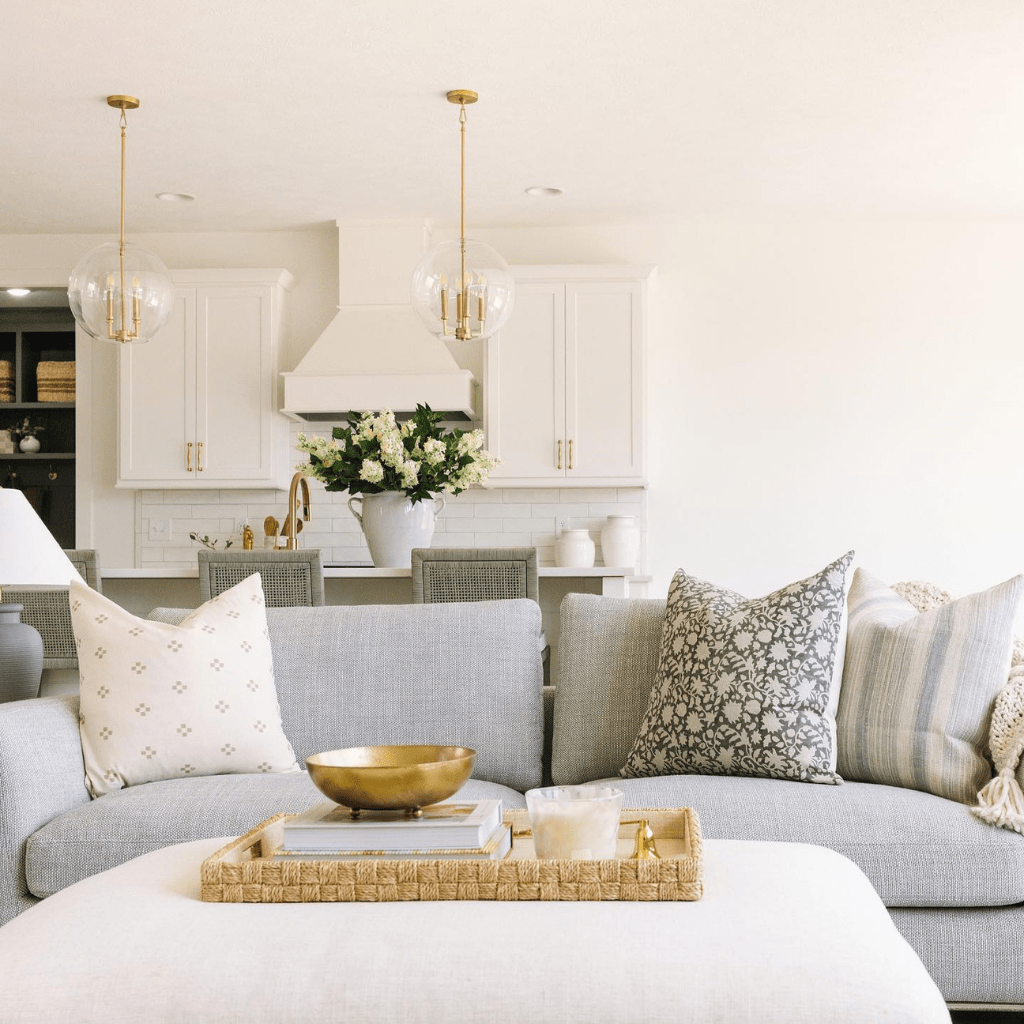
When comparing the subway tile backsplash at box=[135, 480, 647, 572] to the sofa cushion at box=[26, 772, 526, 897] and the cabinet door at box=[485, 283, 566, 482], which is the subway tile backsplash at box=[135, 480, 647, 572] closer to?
the cabinet door at box=[485, 283, 566, 482]

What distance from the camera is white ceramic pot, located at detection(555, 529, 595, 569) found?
5.91 meters

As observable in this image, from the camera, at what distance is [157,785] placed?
2496 mm

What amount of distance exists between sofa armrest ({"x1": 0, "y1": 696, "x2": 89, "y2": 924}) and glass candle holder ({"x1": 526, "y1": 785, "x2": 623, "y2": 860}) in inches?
47.6

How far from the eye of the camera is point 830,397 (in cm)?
626

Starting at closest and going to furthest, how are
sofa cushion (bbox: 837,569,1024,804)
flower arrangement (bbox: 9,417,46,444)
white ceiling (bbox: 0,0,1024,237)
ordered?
sofa cushion (bbox: 837,569,1024,804) < white ceiling (bbox: 0,0,1024,237) < flower arrangement (bbox: 9,417,46,444)

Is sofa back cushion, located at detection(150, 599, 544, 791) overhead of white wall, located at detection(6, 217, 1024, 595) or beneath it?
beneath

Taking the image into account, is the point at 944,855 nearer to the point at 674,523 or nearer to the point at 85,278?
the point at 85,278

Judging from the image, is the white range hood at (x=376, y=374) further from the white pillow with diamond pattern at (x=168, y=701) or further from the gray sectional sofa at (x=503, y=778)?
the white pillow with diamond pattern at (x=168, y=701)

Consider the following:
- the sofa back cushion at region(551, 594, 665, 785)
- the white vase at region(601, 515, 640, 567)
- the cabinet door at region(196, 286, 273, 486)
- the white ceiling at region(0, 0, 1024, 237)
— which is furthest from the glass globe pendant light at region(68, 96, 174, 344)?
the white vase at region(601, 515, 640, 567)

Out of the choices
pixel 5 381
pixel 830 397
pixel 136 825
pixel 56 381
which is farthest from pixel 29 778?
pixel 5 381

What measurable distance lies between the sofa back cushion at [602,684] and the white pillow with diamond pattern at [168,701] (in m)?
0.64

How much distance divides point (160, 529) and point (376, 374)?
1525 millimetres

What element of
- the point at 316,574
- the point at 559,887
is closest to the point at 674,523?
the point at 316,574

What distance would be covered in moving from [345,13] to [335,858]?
3122 mm
